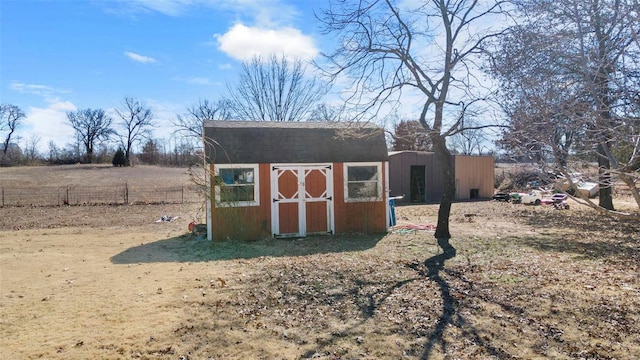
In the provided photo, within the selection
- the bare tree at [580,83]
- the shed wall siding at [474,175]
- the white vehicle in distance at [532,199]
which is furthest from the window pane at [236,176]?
the shed wall siding at [474,175]

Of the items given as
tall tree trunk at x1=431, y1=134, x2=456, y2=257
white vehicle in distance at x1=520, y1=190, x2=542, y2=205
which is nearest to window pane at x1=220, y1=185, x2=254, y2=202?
tall tree trunk at x1=431, y1=134, x2=456, y2=257

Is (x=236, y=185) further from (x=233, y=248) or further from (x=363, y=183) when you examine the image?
(x=363, y=183)

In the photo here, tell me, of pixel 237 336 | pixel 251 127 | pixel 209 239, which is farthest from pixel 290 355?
pixel 251 127

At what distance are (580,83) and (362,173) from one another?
25.6 ft

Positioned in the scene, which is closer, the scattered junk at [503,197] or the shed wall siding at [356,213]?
the shed wall siding at [356,213]

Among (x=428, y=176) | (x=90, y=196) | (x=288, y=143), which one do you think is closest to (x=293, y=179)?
(x=288, y=143)

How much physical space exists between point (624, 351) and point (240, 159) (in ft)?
27.8

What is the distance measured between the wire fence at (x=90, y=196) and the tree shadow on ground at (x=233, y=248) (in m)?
9.14

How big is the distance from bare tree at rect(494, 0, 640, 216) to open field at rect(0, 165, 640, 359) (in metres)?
1.99

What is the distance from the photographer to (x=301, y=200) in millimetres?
10625

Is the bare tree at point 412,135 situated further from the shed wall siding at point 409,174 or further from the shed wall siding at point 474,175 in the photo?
the shed wall siding at point 474,175

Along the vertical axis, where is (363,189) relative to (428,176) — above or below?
below

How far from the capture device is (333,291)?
5645 millimetres

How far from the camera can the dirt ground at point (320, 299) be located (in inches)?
154
